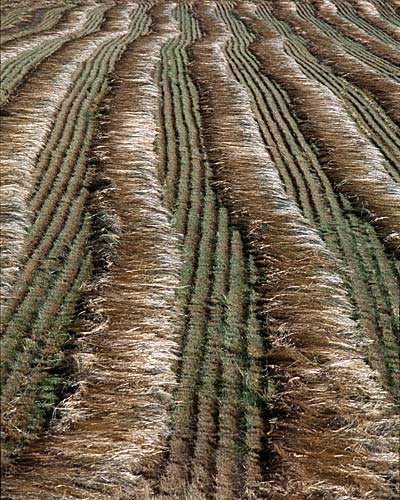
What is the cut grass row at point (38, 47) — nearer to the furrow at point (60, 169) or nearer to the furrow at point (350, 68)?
the furrow at point (60, 169)

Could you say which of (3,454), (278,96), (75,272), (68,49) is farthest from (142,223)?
(68,49)

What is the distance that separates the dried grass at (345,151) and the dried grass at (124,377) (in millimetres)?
3007

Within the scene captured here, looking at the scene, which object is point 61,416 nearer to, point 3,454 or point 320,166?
point 3,454

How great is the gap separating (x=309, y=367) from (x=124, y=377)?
176 centimetres

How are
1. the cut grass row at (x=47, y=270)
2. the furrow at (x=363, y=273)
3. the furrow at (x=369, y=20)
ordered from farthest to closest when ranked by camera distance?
the furrow at (x=369, y=20) < the furrow at (x=363, y=273) < the cut grass row at (x=47, y=270)

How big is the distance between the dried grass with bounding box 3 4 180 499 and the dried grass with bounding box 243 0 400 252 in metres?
3.01

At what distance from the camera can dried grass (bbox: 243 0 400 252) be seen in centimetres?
884

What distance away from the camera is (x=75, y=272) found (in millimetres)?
7074

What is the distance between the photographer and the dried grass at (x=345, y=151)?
8836 mm

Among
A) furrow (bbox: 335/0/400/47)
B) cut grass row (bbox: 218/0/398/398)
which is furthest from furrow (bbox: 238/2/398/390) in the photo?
furrow (bbox: 335/0/400/47)

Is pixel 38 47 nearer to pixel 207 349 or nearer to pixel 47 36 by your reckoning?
pixel 47 36

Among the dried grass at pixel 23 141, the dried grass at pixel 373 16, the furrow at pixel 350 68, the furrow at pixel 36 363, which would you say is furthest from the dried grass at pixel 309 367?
the dried grass at pixel 373 16

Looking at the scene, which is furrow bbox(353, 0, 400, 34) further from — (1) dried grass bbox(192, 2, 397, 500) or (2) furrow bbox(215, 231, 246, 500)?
(2) furrow bbox(215, 231, 246, 500)

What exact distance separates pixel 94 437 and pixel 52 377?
894 millimetres
